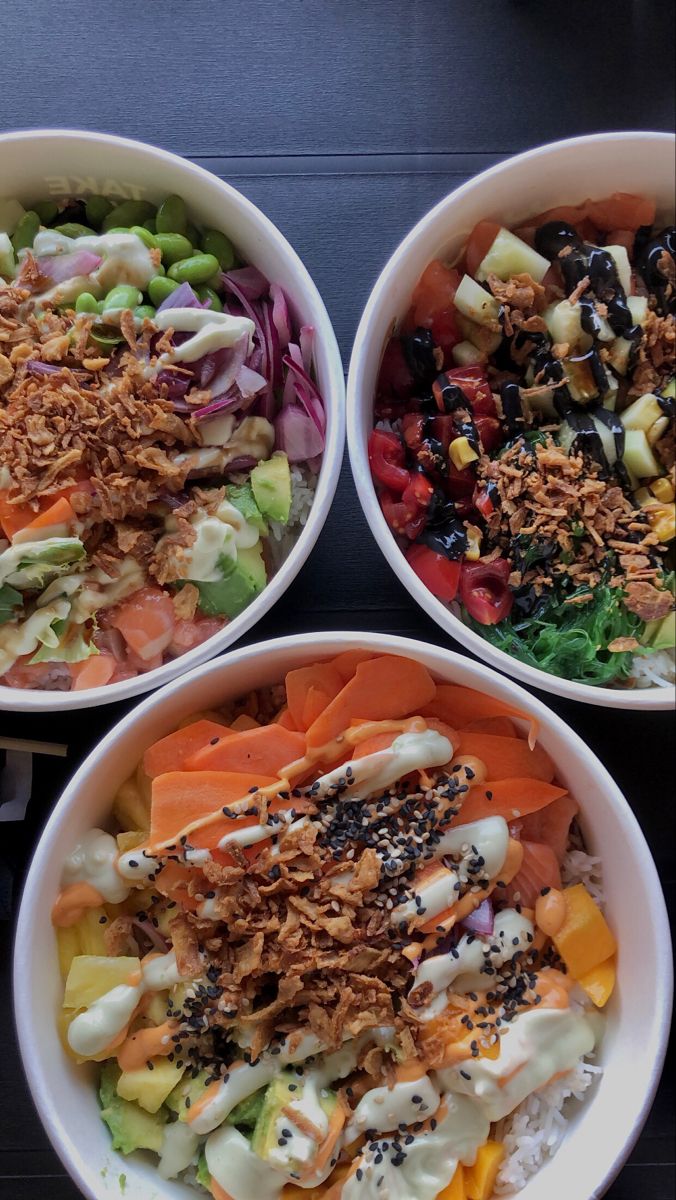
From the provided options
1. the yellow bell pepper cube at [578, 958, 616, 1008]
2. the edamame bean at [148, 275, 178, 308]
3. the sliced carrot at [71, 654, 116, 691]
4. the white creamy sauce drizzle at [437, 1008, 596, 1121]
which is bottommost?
the white creamy sauce drizzle at [437, 1008, 596, 1121]

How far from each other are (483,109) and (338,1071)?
6.09 feet

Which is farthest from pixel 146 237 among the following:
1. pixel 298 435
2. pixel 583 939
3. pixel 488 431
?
pixel 583 939

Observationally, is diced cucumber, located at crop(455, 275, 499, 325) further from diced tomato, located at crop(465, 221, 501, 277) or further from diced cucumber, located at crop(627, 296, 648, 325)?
diced cucumber, located at crop(627, 296, 648, 325)

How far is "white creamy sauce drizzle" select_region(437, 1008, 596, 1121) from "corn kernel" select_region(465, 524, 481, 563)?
0.74 m

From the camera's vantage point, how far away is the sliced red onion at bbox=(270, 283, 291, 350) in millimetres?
1543

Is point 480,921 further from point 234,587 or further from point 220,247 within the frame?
point 220,247

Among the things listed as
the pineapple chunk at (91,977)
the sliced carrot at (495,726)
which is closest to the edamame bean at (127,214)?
the sliced carrot at (495,726)

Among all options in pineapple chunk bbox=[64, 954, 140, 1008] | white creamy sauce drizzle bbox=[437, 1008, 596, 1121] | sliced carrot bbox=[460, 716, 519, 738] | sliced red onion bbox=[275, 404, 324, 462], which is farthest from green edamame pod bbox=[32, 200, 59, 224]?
white creamy sauce drizzle bbox=[437, 1008, 596, 1121]

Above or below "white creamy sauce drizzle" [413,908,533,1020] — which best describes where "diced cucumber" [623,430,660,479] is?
above

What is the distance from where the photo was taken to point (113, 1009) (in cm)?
142

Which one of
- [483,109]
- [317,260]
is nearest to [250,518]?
[317,260]

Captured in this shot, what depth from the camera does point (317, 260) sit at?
6.04ft

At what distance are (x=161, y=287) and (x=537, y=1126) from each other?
151 cm

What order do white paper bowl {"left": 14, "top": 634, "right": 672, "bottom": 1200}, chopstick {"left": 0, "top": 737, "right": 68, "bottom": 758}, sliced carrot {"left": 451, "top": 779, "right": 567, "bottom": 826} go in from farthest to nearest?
1. chopstick {"left": 0, "top": 737, "right": 68, "bottom": 758}
2. sliced carrot {"left": 451, "top": 779, "right": 567, "bottom": 826}
3. white paper bowl {"left": 14, "top": 634, "right": 672, "bottom": 1200}
